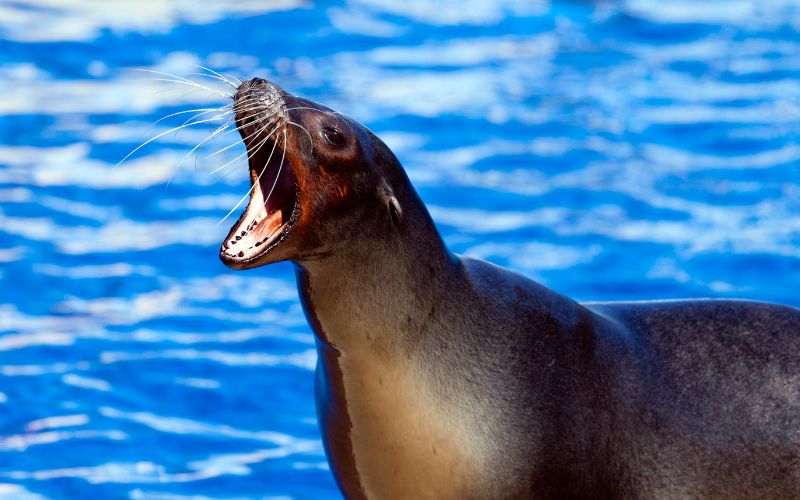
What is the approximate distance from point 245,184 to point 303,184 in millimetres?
4835

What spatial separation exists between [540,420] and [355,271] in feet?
2.22

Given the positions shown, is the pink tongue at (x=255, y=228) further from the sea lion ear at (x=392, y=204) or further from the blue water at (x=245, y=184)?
the blue water at (x=245, y=184)

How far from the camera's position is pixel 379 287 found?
4.12 metres

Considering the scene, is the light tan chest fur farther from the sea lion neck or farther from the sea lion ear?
the sea lion ear

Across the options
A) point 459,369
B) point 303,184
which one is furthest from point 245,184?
point 303,184

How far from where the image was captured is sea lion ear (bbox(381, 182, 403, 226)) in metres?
4.11

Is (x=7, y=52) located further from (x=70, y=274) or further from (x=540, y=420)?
(x=540, y=420)

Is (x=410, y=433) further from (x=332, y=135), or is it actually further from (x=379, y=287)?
(x=332, y=135)

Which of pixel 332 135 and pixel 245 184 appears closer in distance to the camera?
pixel 332 135

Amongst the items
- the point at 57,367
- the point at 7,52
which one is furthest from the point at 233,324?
the point at 7,52

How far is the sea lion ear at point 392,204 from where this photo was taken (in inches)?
162

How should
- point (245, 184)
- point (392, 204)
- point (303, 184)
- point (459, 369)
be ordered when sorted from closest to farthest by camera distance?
point (303, 184)
point (392, 204)
point (459, 369)
point (245, 184)

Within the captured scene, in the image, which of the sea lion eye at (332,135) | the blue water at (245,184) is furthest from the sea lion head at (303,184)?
the blue water at (245,184)

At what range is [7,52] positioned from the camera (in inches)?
412
